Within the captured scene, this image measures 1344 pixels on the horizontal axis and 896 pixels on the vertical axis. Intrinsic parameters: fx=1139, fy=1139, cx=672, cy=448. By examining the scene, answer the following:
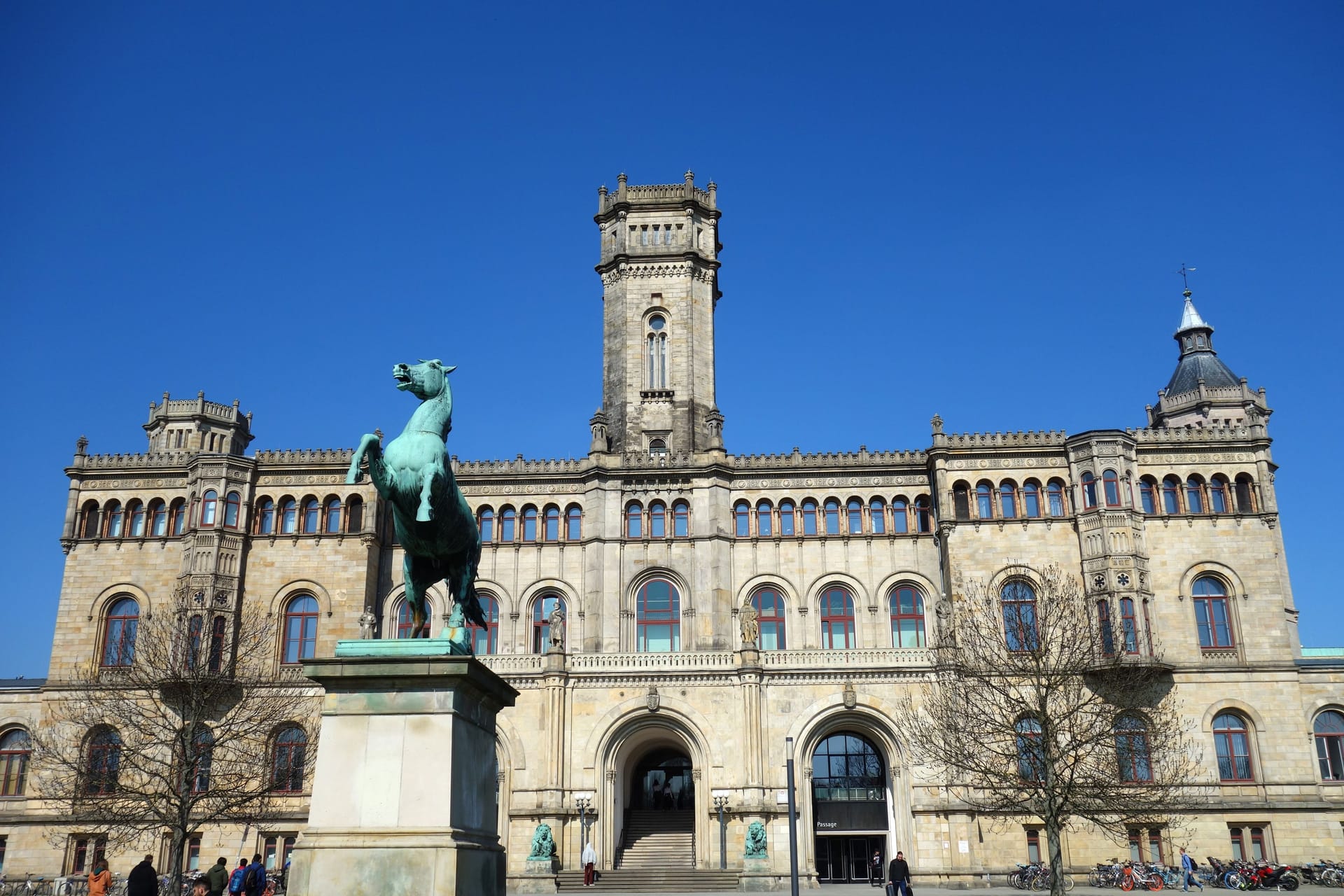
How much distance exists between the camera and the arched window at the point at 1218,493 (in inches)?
1950

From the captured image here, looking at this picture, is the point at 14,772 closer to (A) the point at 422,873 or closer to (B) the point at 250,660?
(B) the point at 250,660

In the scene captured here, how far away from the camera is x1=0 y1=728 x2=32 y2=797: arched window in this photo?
49344 millimetres

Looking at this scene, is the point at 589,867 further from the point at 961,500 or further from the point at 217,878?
the point at 961,500

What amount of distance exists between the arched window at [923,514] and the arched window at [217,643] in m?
30.8

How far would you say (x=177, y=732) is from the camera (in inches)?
1410

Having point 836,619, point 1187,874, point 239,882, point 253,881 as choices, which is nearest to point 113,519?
point 239,882

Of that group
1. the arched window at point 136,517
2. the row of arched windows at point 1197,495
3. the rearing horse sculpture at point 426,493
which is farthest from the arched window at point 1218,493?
the arched window at point 136,517

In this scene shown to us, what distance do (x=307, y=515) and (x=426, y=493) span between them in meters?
40.2

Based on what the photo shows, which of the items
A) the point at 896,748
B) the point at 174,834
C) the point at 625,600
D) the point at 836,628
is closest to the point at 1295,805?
the point at 896,748

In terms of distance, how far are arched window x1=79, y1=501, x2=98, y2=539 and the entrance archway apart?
3360 cm

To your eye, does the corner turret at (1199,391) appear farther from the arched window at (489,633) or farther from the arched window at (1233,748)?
the arched window at (489,633)

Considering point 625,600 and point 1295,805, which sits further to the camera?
point 625,600

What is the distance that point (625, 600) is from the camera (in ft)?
165

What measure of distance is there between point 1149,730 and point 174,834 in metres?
32.3
